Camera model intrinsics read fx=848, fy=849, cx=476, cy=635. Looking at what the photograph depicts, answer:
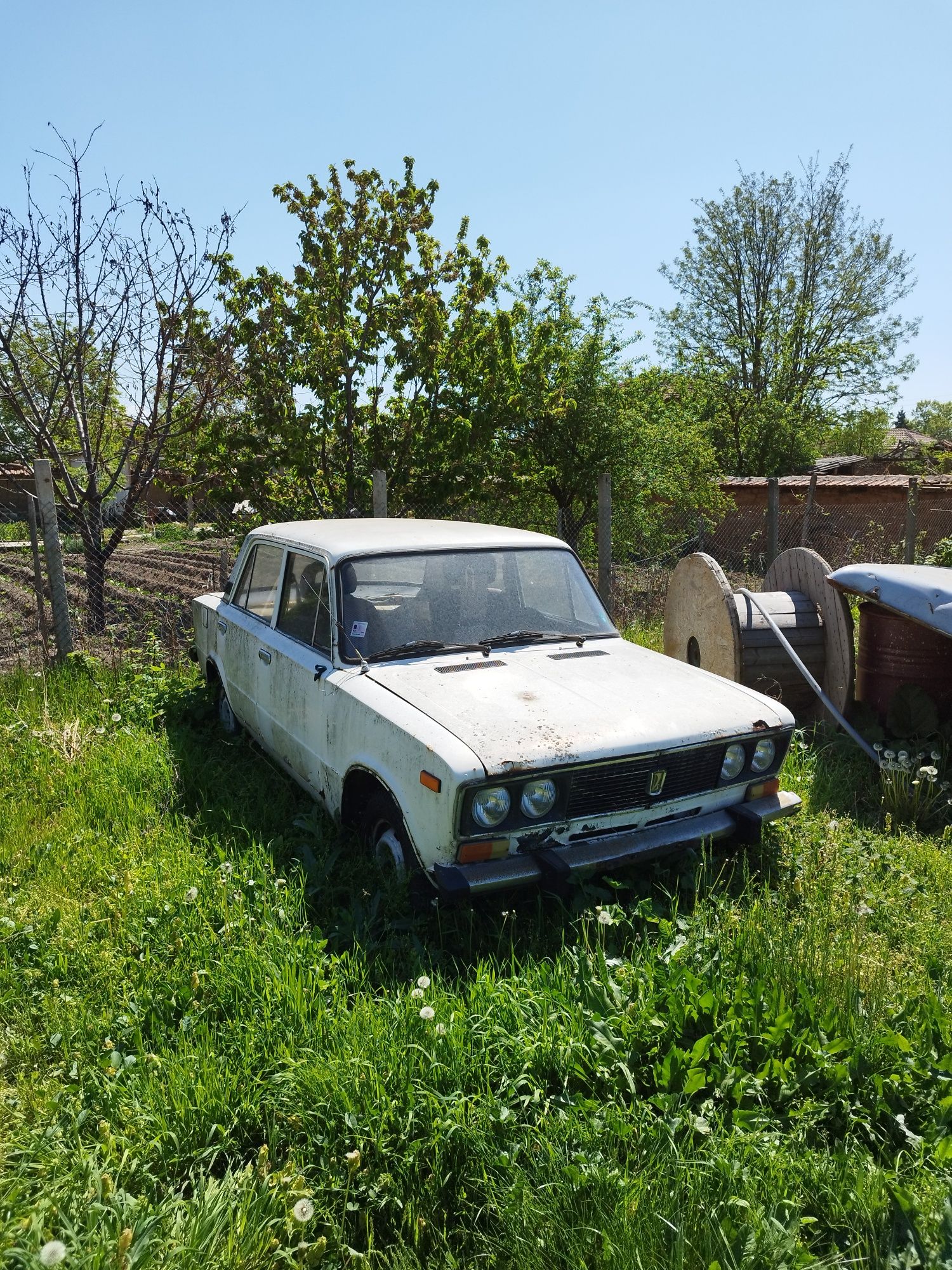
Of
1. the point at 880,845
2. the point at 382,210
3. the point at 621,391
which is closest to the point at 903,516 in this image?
the point at 621,391

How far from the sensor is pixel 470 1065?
2.59 meters

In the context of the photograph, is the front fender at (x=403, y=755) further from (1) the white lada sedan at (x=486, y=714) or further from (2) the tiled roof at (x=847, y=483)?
(2) the tiled roof at (x=847, y=483)

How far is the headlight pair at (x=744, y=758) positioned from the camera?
3744 millimetres

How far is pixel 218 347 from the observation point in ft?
33.3

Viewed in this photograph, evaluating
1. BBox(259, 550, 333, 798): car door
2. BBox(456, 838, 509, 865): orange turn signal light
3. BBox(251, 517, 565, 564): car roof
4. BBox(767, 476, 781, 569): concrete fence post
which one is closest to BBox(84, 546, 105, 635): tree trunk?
BBox(251, 517, 565, 564): car roof

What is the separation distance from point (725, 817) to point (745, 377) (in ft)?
113

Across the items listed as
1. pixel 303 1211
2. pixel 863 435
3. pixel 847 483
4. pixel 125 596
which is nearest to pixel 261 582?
pixel 303 1211

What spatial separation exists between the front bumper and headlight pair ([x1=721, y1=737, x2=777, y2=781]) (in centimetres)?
16

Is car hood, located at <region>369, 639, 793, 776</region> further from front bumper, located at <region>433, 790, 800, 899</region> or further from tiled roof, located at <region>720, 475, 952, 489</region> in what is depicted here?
tiled roof, located at <region>720, 475, 952, 489</region>

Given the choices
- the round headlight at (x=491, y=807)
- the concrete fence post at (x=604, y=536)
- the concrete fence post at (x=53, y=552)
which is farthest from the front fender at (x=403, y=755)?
the concrete fence post at (x=604, y=536)

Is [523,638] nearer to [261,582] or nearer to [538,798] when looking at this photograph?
[538,798]

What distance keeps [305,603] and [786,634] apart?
3.54 metres

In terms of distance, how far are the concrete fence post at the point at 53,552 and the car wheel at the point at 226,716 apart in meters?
1.77

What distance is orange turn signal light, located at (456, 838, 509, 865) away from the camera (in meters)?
3.17
